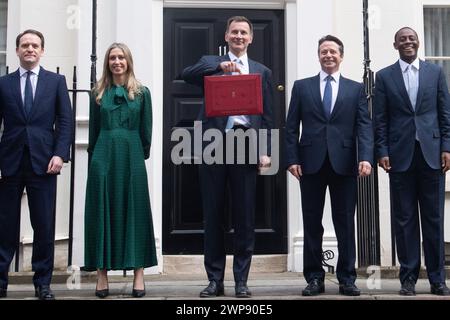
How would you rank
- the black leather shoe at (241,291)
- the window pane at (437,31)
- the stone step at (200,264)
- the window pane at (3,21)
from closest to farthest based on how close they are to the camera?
the black leather shoe at (241,291), the stone step at (200,264), the window pane at (3,21), the window pane at (437,31)

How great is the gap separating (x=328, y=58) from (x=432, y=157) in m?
1.03

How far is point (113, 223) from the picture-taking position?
4.75 meters

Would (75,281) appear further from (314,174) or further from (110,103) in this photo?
(314,174)

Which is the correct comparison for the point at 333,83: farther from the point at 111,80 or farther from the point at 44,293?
the point at 44,293

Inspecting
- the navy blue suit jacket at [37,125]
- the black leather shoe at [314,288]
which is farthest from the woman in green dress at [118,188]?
the black leather shoe at [314,288]

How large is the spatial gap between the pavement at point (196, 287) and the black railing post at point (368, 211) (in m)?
0.29

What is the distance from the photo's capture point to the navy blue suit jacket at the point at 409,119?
16.0 feet

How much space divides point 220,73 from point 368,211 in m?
2.34

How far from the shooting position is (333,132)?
4840 mm

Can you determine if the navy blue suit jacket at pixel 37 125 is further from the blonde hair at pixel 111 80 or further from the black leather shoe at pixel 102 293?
the black leather shoe at pixel 102 293

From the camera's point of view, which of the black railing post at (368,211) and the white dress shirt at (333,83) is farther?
the black railing post at (368,211)

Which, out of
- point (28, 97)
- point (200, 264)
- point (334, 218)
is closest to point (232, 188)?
point (334, 218)

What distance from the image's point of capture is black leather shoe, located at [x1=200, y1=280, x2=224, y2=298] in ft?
15.3

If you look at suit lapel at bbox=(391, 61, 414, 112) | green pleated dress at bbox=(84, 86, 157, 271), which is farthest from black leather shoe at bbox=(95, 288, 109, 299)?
suit lapel at bbox=(391, 61, 414, 112)
